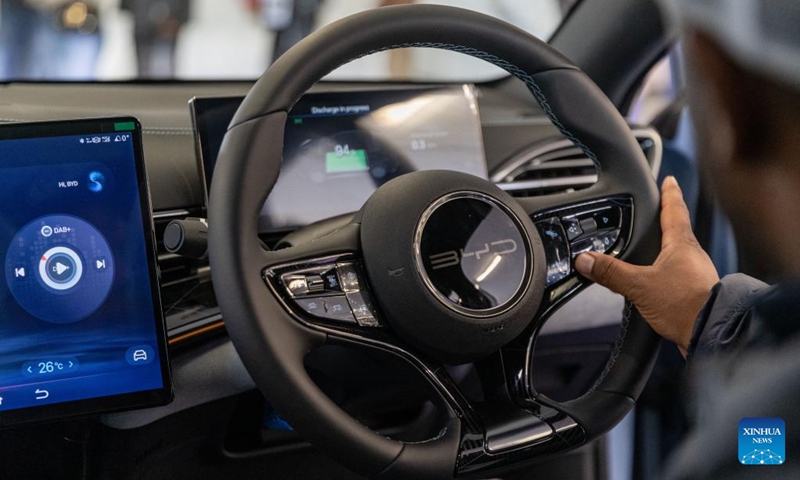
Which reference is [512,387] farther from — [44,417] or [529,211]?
[44,417]

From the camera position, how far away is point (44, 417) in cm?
102

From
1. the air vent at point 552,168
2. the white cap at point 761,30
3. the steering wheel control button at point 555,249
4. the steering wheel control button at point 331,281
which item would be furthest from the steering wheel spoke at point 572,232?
the white cap at point 761,30

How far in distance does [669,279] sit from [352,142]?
1.80 ft

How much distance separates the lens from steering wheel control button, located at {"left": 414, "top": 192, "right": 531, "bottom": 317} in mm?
996

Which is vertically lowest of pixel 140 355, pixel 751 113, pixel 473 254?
pixel 140 355

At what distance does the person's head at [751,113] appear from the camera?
0.34 m

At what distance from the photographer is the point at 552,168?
5.18 feet

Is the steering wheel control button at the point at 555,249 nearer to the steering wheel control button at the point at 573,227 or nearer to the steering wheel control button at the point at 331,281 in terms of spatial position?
the steering wheel control button at the point at 573,227

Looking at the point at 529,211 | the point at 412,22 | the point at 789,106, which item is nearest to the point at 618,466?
the point at 529,211

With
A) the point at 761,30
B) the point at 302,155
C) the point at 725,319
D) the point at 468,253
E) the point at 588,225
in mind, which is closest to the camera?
the point at 761,30

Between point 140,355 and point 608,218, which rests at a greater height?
point 608,218

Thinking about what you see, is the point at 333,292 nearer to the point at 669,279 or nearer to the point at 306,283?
the point at 306,283

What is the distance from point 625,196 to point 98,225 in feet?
2.20

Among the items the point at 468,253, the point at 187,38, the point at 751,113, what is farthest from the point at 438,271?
the point at 187,38
